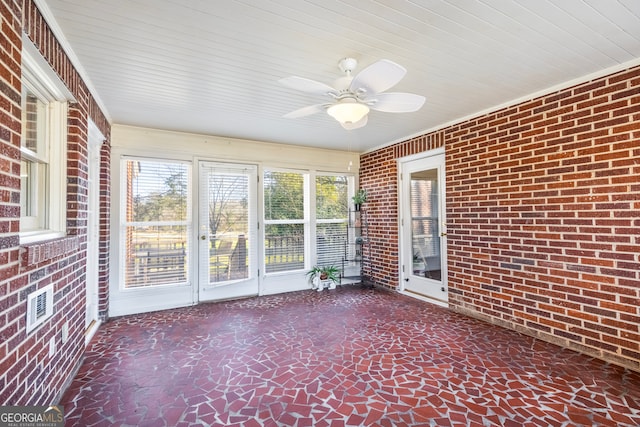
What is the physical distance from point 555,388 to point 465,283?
1.62 m

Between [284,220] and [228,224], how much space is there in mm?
898

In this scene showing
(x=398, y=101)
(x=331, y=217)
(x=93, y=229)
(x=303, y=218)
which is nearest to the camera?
(x=398, y=101)

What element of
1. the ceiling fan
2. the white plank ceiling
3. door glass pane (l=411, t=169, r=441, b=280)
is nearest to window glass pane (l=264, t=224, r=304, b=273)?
door glass pane (l=411, t=169, r=441, b=280)

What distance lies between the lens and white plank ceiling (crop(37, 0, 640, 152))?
176 cm

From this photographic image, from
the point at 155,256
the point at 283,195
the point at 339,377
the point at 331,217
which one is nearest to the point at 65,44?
the point at 155,256

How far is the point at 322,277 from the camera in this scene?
494 cm

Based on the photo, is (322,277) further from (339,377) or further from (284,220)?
(339,377)

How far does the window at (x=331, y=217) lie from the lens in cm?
517

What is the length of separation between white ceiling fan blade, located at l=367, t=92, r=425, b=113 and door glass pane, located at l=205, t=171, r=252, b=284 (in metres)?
2.79

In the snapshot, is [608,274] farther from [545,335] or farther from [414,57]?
[414,57]

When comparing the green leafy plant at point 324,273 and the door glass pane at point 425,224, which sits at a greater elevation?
the door glass pane at point 425,224

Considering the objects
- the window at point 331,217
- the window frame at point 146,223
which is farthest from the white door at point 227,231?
the window at point 331,217

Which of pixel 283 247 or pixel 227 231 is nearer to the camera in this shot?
pixel 227 231

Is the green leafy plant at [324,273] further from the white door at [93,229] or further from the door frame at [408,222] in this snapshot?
the white door at [93,229]
